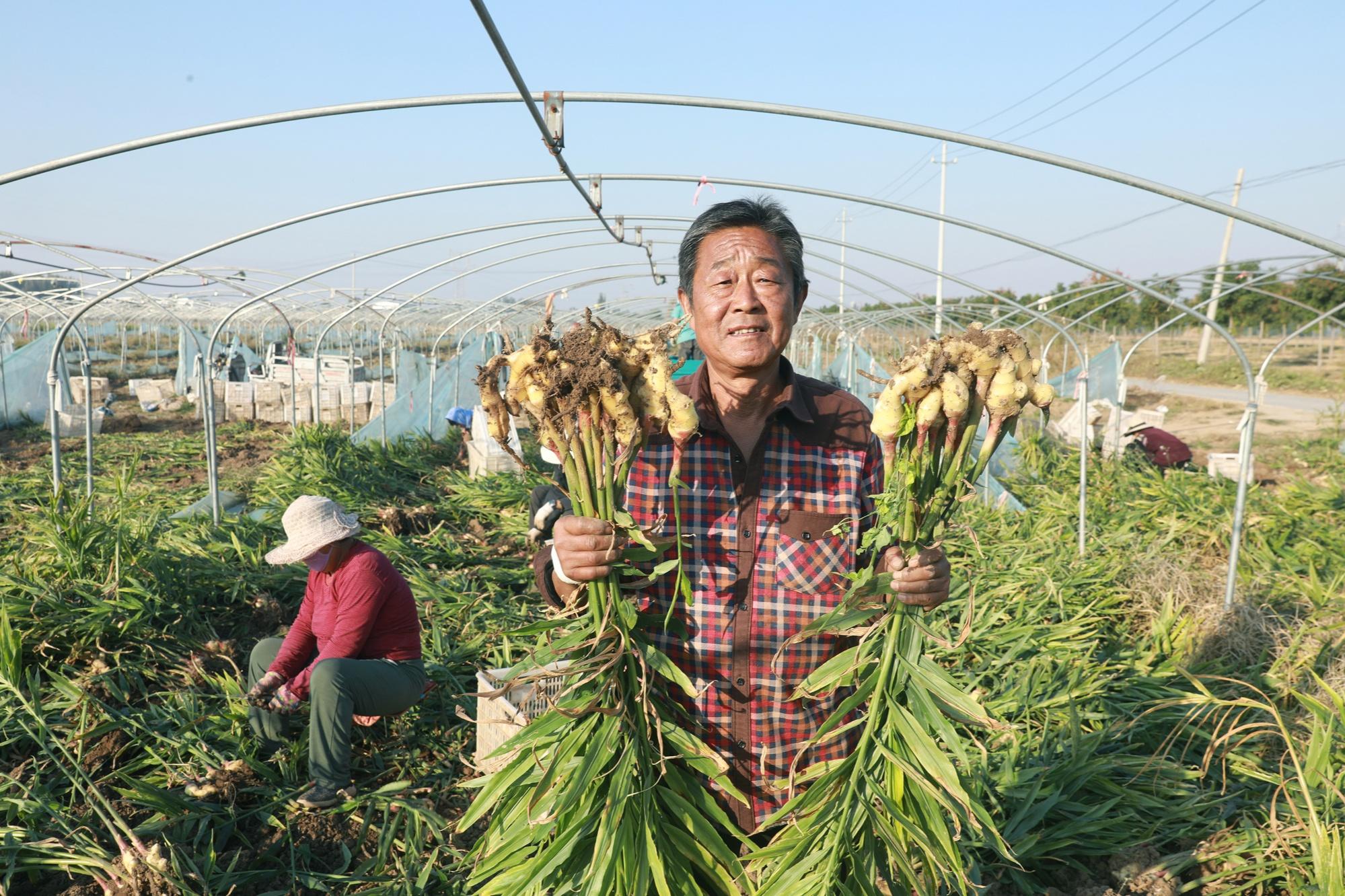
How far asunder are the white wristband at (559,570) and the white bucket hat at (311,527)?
206 centimetres

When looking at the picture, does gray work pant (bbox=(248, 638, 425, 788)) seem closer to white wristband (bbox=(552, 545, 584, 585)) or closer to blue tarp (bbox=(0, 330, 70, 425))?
white wristband (bbox=(552, 545, 584, 585))

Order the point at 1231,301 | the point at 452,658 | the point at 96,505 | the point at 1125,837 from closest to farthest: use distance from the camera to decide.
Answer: the point at 1125,837 → the point at 452,658 → the point at 96,505 → the point at 1231,301

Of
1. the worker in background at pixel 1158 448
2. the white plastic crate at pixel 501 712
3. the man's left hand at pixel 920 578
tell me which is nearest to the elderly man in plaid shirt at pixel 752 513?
the man's left hand at pixel 920 578

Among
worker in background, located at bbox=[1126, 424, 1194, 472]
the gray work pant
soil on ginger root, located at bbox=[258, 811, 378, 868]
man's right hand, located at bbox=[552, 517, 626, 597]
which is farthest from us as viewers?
worker in background, located at bbox=[1126, 424, 1194, 472]

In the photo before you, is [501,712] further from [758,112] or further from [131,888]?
[758,112]

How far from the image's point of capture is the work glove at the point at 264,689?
3455 mm

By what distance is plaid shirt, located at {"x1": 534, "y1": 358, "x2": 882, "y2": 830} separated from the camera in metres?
1.67

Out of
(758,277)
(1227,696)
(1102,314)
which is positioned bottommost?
(1227,696)

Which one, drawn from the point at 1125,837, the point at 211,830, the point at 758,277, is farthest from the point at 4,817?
the point at 1125,837

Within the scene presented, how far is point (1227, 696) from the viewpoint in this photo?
12.4ft

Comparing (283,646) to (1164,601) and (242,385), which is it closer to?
(1164,601)

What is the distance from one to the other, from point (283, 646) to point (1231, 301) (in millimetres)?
35280

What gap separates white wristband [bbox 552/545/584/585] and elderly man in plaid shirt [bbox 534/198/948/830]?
0.05ft

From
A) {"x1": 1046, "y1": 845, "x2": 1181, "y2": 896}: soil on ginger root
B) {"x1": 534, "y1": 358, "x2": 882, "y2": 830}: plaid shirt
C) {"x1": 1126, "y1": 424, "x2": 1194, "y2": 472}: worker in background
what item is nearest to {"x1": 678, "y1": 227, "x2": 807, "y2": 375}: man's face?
{"x1": 534, "y1": 358, "x2": 882, "y2": 830}: plaid shirt
